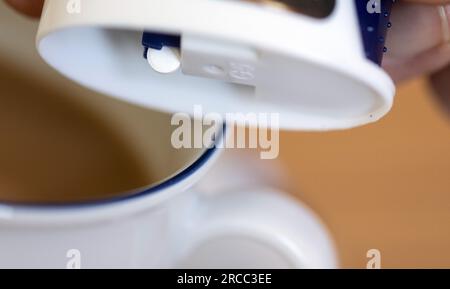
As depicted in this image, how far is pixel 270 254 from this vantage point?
379 mm

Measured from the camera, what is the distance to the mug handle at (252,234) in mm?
367

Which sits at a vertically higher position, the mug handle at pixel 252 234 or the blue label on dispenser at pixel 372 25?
the blue label on dispenser at pixel 372 25

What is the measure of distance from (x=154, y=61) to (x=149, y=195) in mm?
63

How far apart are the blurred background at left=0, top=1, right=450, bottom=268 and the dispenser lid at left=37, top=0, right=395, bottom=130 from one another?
0.38ft

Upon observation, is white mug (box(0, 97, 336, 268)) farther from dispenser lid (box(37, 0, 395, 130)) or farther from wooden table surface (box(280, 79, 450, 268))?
wooden table surface (box(280, 79, 450, 268))

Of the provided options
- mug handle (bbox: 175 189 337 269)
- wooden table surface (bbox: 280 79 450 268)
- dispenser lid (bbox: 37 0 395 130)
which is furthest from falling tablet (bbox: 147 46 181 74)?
wooden table surface (bbox: 280 79 450 268)

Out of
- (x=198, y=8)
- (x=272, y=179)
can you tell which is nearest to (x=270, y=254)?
(x=272, y=179)

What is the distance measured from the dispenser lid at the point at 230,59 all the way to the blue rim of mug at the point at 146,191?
2 cm

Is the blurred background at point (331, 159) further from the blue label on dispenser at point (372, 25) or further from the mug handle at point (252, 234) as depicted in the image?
the blue label on dispenser at point (372, 25)

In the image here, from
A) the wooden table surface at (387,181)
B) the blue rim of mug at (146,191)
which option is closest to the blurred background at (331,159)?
the wooden table surface at (387,181)

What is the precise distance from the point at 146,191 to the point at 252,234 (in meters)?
0.09

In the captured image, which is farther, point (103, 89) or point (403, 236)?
point (403, 236)

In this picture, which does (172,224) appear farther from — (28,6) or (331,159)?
(331,159)
